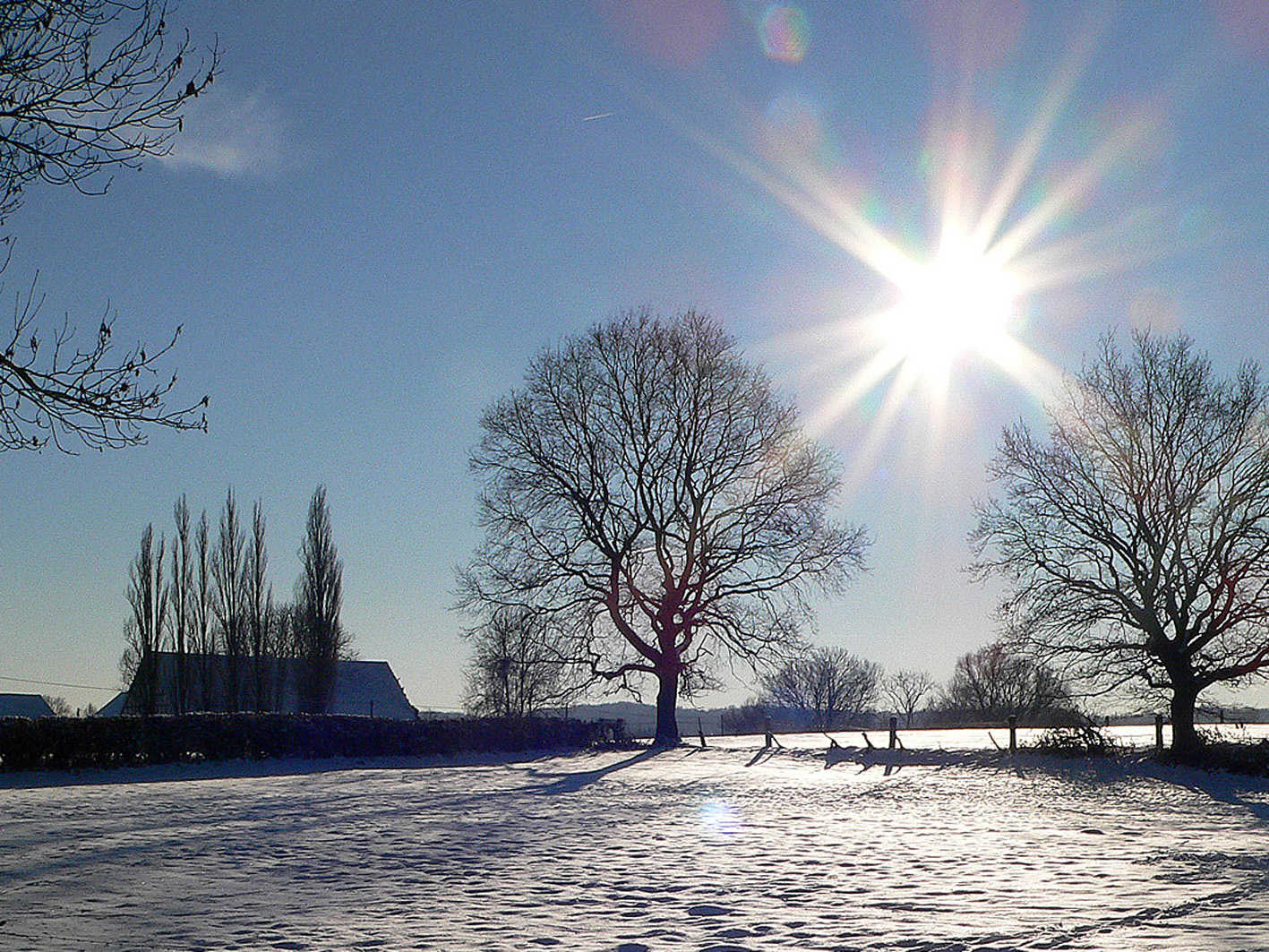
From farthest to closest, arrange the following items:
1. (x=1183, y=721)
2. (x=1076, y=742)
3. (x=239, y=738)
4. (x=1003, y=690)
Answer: (x=1003, y=690) → (x=1076, y=742) → (x=239, y=738) → (x=1183, y=721)

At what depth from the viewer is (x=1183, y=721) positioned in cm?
2714

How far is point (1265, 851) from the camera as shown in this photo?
11625 mm

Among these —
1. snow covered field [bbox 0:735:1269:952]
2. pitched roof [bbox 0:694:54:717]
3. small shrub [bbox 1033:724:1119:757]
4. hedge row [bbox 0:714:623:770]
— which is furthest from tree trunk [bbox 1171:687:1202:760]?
pitched roof [bbox 0:694:54:717]

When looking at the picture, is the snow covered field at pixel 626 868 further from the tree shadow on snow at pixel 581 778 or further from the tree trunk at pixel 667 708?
the tree trunk at pixel 667 708

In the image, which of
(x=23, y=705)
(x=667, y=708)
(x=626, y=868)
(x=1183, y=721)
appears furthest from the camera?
(x=23, y=705)

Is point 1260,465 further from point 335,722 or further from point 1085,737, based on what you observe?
point 335,722

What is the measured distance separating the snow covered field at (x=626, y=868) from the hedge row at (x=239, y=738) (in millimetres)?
3577

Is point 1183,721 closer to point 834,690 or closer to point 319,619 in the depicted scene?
point 319,619

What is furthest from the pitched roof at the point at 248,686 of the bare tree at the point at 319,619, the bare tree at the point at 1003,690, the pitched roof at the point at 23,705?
the pitched roof at the point at 23,705

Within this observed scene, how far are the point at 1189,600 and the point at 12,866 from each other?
26941mm

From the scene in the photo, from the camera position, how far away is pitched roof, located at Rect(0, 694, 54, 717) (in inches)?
3703

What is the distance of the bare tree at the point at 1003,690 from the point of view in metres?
28.8

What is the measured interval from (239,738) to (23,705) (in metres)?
83.6

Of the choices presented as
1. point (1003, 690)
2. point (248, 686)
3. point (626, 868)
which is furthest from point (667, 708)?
point (1003, 690)
